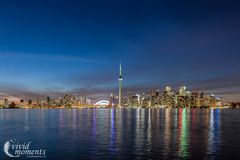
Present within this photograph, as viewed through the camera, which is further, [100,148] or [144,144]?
[144,144]

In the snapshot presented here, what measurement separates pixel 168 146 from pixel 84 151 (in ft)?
48.0

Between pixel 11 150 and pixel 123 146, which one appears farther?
pixel 123 146

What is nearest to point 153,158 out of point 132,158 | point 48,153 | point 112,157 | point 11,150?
point 132,158

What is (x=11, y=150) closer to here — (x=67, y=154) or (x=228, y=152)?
(x=67, y=154)

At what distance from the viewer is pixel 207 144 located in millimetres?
58281

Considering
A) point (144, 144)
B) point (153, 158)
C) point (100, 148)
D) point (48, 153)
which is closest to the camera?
point (153, 158)

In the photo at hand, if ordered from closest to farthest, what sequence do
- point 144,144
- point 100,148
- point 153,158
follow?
point 153,158 → point 100,148 → point 144,144

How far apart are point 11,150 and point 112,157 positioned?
1600 centimetres

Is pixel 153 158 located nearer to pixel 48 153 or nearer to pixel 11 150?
pixel 48 153

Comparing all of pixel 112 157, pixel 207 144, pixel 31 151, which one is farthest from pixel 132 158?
pixel 207 144

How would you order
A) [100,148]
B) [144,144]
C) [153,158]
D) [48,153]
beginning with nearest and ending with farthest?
[153,158], [48,153], [100,148], [144,144]

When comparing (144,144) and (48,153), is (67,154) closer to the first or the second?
(48,153)

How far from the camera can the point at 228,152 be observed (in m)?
50.0

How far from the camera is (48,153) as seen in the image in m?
47.8
